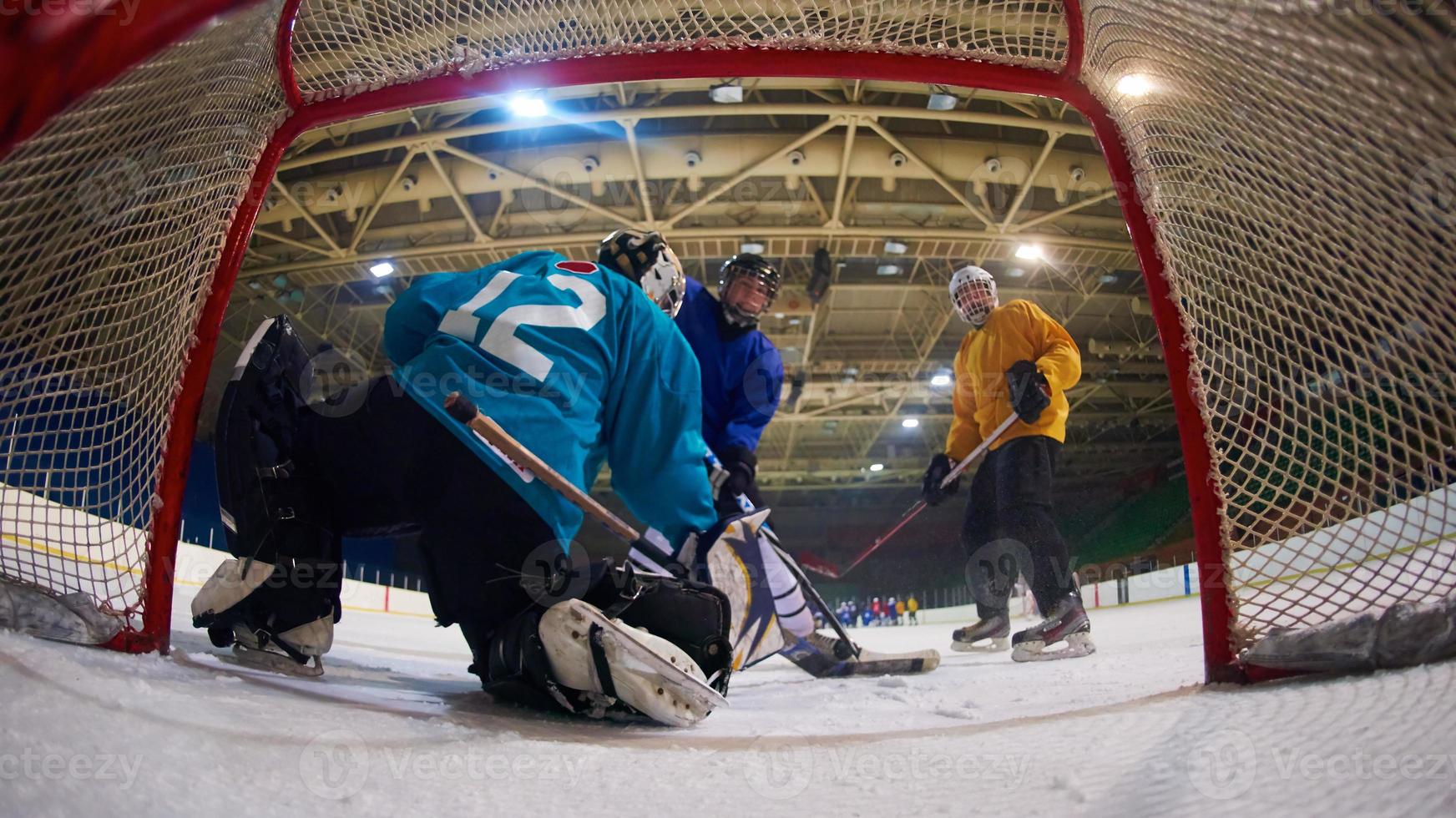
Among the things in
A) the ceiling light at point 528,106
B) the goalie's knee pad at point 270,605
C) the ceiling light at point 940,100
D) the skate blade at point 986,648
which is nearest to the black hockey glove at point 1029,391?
the skate blade at point 986,648

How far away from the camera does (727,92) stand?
5.79 meters

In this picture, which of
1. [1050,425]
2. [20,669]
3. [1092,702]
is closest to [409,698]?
[20,669]

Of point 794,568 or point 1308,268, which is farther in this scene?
point 794,568

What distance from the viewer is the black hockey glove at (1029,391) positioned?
2.43 m

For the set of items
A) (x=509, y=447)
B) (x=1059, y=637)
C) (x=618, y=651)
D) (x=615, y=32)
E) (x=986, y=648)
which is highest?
(x=615, y=32)

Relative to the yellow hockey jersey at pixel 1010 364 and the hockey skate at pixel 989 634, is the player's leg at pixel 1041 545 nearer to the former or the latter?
the yellow hockey jersey at pixel 1010 364

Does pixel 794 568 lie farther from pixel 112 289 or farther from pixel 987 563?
pixel 112 289

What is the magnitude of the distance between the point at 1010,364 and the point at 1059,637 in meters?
0.92

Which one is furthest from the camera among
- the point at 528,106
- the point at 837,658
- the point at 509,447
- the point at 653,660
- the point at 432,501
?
the point at 528,106

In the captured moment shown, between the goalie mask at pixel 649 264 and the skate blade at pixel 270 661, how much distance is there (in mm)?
964

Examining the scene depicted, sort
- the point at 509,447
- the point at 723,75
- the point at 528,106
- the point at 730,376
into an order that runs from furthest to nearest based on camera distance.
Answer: the point at 528,106
the point at 730,376
the point at 723,75
the point at 509,447

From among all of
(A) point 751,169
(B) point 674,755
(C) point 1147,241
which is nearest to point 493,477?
(B) point 674,755

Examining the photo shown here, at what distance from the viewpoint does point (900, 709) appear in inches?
50.2

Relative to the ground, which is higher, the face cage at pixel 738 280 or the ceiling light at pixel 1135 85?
the face cage at pixel 738 280
